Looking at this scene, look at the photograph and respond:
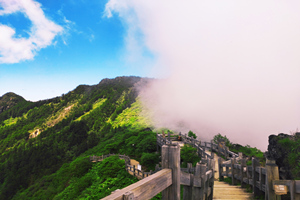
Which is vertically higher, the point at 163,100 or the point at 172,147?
Result: the point at 163,100

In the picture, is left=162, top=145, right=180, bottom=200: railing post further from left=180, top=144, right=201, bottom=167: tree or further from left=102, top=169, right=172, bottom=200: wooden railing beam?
left=180, top=144, right=201, bottom=167: tree

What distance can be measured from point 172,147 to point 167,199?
0.88m

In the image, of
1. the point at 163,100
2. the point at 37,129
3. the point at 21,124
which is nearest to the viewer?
the point at 163,100

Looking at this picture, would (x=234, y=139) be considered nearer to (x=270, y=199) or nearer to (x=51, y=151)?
(x=51, y=151)

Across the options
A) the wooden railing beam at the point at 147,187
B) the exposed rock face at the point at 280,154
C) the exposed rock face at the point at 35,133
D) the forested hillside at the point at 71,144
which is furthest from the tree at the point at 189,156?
the exposed rock face at the point at 35,133

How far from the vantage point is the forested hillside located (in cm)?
2238

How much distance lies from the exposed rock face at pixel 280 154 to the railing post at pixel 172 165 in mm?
5534

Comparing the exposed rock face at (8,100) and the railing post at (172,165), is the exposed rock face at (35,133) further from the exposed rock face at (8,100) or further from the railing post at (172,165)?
the railing post at (172,165)

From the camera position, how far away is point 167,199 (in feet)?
10.6

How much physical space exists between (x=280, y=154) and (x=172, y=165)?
6.32 meters

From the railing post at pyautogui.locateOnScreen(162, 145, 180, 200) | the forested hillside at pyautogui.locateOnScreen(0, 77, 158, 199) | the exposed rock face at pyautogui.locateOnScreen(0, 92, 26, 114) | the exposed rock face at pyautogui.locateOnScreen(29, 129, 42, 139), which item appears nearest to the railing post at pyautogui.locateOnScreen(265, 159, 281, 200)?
the railing post at pyautogui.locateOnScreen(162, 145, 180, 200)

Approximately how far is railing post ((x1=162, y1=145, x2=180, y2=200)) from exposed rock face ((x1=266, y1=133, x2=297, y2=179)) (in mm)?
5534

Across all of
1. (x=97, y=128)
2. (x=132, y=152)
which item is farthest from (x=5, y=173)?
(x=132, y=152)

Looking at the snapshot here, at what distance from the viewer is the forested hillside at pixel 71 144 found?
2238 cm
